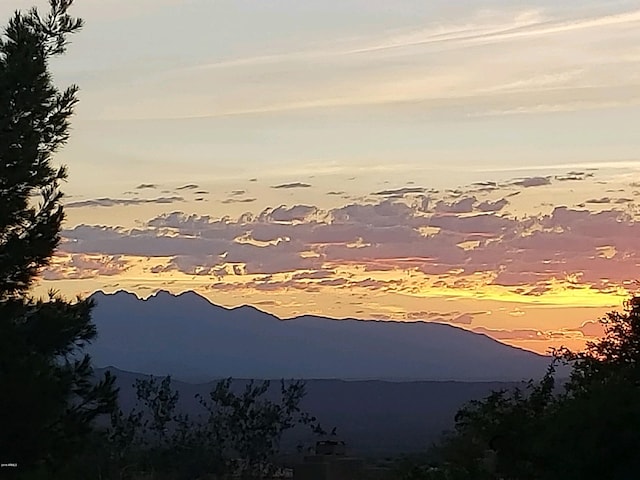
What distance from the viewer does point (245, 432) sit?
145ft

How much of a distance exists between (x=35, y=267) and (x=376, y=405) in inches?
5112

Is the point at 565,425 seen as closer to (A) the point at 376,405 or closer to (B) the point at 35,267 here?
(B) the point at 35,267

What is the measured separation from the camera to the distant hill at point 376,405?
343 ft

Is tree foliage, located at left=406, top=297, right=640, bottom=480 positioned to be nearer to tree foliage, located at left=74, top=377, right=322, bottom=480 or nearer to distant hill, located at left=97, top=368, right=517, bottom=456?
tree foliage, located at left=74, top=377, right=322, bottom=480

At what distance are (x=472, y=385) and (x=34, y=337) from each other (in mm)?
137986

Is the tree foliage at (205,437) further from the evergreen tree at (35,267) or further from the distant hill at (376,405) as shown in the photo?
the distant hill at (376,405)

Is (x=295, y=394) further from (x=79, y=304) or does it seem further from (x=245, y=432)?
(x=79, y=304)

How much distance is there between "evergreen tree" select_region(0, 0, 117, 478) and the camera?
Result: 85.1ft

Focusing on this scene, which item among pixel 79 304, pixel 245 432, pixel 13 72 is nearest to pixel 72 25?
pixel 13 72

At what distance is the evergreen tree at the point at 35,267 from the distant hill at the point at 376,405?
59558 millimetres

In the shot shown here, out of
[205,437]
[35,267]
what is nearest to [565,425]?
[35,267]

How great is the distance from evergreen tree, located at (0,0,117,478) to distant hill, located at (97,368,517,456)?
59558mm

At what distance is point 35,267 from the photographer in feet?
89.2

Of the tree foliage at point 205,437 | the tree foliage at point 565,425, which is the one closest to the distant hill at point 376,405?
the tree foliage at point 205,437
